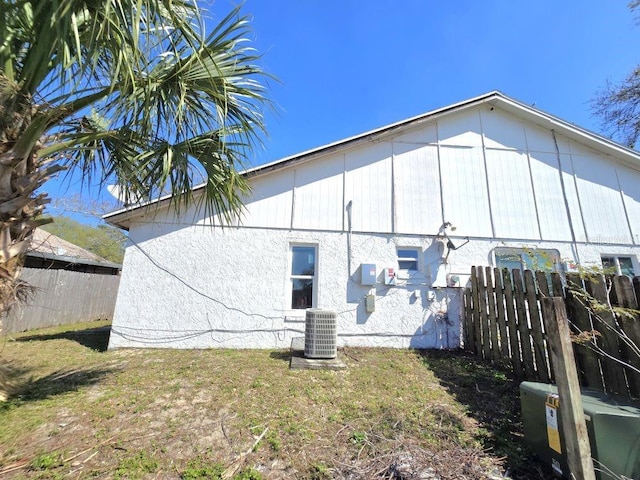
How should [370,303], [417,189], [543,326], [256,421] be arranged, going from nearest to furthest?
[256,421]
[543,326]
[370,303]
[417,189]

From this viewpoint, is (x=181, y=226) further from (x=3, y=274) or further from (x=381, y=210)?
(x=381, y=210)

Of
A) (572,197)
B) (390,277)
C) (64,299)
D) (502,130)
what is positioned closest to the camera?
(390,277)

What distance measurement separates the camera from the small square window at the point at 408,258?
7.41m

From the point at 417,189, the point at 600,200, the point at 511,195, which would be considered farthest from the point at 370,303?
the point at 600,200

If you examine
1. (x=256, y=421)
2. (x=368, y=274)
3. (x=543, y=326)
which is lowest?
(x=256, y=421)

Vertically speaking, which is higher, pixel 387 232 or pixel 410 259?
pixel 387 232

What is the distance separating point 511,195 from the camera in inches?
312

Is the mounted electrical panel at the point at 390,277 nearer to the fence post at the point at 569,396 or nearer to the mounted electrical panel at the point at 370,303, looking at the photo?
the mounted electrical panel at the point at 370,303

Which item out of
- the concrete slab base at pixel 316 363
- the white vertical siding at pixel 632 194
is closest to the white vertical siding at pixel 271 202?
the concrete slab base at pixel 316 363

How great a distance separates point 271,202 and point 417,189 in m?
3.77

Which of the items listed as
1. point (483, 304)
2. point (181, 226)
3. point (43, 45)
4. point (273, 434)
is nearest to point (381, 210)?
point (483, 304)

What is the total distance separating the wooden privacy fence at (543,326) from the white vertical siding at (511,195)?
6.67ft

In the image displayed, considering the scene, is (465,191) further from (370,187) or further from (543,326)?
(543,326)

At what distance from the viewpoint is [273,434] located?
3.37 metres
